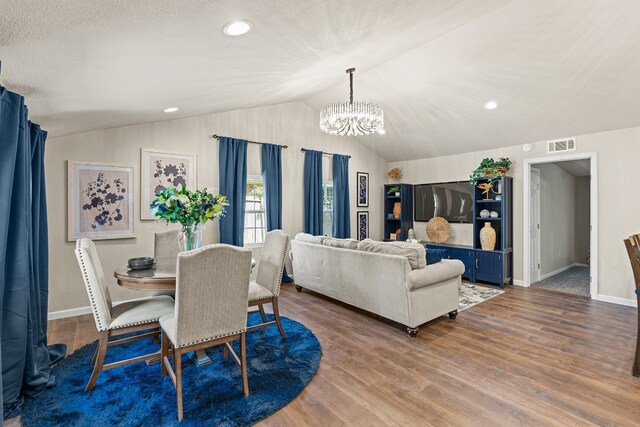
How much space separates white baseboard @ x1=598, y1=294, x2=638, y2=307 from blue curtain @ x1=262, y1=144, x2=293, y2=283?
4841mm

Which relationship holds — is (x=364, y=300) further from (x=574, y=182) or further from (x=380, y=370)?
(x=574, y=182)

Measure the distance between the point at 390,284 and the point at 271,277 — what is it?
132cm

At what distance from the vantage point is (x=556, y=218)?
6.76 metres

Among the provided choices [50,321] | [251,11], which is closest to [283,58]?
[251,11]

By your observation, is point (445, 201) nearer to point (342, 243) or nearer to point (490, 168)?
point (490, 168)

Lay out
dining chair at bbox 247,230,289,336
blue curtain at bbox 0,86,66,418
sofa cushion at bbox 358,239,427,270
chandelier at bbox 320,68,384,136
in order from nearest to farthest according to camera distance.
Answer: blue curtain at bbox 0,86,66,418, dining chair at bbox 247,230,289,336, sofa cushion at bbox 358,239,427,270, chandelier at bbox 320,68,384,136

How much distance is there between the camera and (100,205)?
4109 millimetres

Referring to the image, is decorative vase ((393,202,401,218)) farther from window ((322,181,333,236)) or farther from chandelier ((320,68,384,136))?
chandelier ((320,68,384,136))

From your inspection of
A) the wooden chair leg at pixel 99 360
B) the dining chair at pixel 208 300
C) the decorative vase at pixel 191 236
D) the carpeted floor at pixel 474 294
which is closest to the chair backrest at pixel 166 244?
the decorative vase at pixel 191 236

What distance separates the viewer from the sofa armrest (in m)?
3.35

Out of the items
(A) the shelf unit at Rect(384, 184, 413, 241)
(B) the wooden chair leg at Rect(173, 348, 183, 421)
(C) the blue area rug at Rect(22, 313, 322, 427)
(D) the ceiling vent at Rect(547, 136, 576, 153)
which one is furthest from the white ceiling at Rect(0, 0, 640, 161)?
(C) the blue area rug at Rect(22, 313, 322, 427)

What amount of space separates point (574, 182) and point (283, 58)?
802cm

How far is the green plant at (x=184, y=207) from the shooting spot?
9.44ft

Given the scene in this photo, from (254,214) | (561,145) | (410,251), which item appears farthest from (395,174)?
(410,251)
